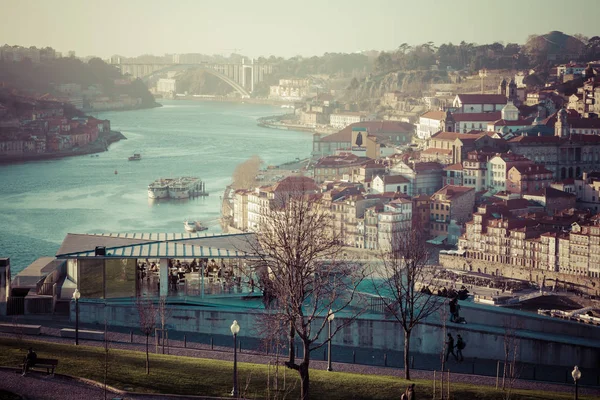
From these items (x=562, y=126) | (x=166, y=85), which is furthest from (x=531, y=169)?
(x=166, y=85)

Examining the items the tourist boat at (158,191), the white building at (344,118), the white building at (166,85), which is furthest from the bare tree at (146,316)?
the white building at (166,85)

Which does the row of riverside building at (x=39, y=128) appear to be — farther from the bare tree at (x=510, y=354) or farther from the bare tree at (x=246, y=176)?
the bare tree at (x=510, y=354)

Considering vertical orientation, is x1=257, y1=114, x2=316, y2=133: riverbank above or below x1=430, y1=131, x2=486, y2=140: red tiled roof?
below

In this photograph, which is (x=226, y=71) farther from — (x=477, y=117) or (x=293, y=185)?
(x=293, y=185)

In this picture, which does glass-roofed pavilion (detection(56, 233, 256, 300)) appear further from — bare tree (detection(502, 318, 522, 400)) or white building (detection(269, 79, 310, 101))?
white building (detection(269, 79, 310, 101))

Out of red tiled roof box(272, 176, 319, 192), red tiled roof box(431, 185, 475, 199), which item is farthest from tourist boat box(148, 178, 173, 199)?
red tiled roof box(431, 185, 475, 199)
